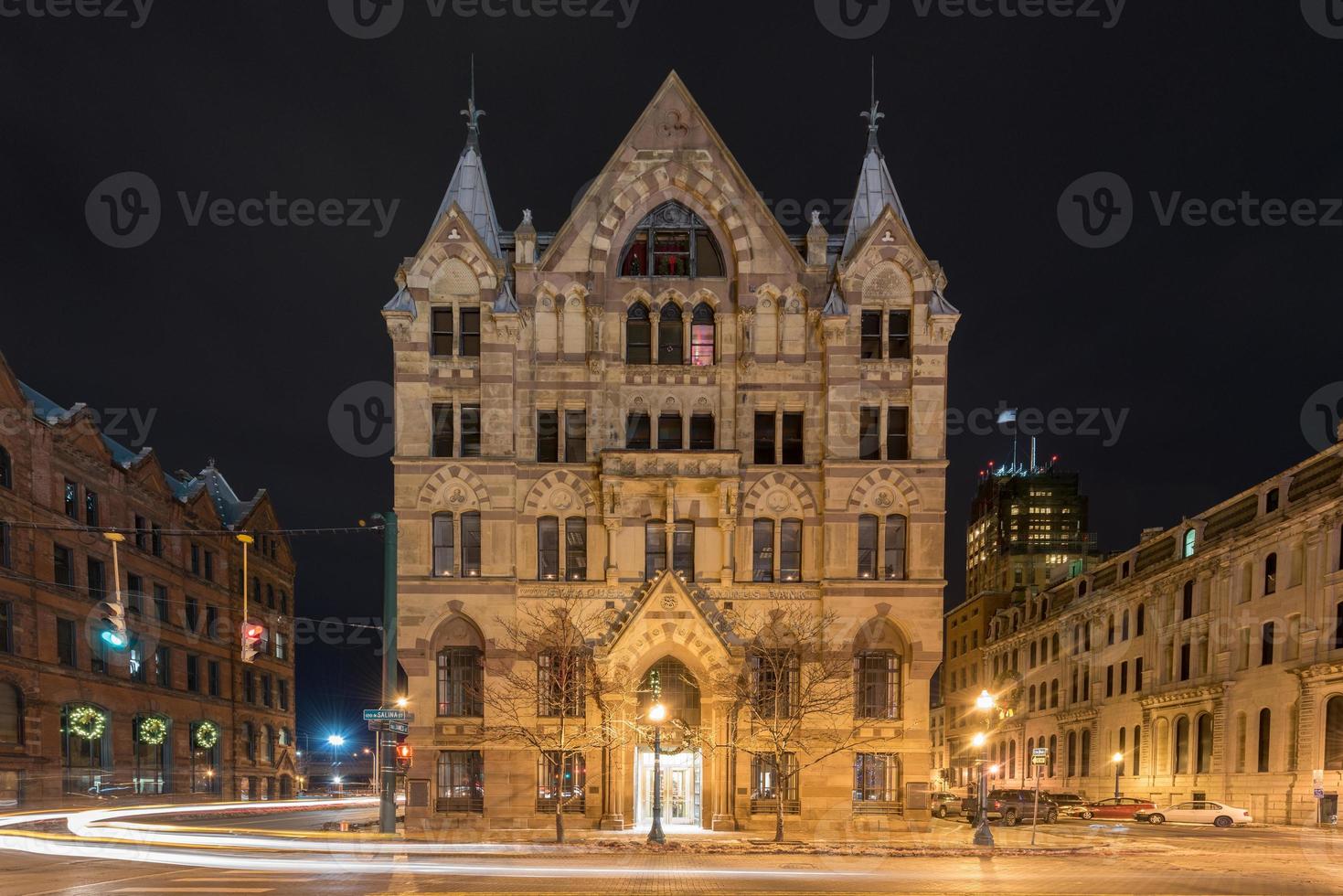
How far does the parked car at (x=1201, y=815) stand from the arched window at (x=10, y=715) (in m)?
55.0

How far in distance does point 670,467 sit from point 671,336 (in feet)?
16.8

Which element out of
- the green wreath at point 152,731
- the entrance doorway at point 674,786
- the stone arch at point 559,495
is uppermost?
the stone arch at point 559,495

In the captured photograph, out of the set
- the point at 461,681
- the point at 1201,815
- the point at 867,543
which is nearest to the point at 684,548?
the point at 867,543

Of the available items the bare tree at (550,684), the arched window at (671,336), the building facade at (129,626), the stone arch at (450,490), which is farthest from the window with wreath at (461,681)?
the arched window at (671,336)

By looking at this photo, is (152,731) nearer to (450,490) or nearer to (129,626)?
(129,626)

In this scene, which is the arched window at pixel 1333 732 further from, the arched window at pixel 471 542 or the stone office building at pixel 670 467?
the arched window at pixel 471 542

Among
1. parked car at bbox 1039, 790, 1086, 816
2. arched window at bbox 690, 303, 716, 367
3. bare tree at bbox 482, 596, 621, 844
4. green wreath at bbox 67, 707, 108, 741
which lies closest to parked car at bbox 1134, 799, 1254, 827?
parked car at bbox 1039, 790, 1086, 816

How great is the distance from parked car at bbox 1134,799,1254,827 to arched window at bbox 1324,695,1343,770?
15.1 feet

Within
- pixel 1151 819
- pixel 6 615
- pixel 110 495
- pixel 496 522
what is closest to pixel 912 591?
pixel 496 522

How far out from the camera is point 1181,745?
61.0 meters

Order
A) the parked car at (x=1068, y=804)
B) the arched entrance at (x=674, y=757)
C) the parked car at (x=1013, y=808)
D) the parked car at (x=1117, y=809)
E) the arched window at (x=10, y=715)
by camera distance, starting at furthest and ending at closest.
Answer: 1. the parked car at (x=1068, y=804)
2. the parked car at (x=1117, y=809)
3. the parked car at (x=1013, y=808)
4. the arched window at (x=10, y=715)
5. the arched entrance at (x=674, y=757)

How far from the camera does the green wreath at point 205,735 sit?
62.8m

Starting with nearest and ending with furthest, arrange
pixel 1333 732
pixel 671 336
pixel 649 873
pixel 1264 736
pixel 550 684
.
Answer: pixel 649 873 < pixel 550 684 < pixel 671 336 < pixel 1333 732 < pixel 1264 736

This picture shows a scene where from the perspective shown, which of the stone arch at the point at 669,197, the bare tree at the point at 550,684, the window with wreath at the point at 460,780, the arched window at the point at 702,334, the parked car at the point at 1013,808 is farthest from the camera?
the parked car at the point at 1013,808
